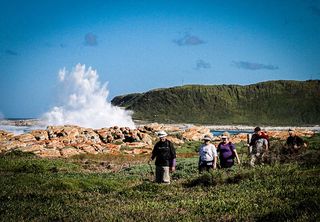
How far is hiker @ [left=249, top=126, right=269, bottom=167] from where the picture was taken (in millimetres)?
18688

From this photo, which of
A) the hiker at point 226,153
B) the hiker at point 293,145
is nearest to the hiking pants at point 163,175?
the hiker at point 226,153

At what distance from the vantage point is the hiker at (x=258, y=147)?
1869 cm

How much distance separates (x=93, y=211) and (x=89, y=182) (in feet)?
23.2

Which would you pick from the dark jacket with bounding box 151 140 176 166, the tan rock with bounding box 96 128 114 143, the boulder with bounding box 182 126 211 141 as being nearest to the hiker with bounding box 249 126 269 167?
the dark jacket with bounding box 151 140 176 166

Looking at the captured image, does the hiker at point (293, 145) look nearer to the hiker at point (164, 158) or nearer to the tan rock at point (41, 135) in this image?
the hiker at point (164, 158)

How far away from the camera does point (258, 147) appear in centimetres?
1866

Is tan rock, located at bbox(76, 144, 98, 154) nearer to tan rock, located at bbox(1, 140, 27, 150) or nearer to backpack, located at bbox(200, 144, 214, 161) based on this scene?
tan rock, located at bbox(1, 140, 27, 150)

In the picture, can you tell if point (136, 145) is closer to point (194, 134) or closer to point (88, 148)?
point (88, 148)

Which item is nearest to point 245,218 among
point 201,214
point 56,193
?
point 201,214

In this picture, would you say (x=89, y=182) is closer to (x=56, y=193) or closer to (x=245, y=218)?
(x=56, y=193)

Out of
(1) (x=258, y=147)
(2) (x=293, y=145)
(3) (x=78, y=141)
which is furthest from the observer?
(3) (x=78, y=141)

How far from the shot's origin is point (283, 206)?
30.8 ft

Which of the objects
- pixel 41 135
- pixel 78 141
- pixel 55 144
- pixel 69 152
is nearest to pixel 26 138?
pixel 41 135

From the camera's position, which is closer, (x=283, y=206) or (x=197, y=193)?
(x=283, y=206)
